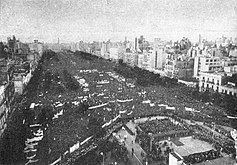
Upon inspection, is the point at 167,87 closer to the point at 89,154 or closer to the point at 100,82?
the point at 100,82

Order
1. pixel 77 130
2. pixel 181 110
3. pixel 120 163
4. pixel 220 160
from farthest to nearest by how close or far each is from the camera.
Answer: pixel 181 110, pixel 77 130, pixel 120 163, pixel 220 160

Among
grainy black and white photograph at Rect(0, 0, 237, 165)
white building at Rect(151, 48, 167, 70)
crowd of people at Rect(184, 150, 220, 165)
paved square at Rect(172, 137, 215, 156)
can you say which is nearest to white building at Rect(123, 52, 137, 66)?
white building at Rect(151, 48, 167, 70)

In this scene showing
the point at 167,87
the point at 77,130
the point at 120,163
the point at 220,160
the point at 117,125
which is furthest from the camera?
the point at 167,87

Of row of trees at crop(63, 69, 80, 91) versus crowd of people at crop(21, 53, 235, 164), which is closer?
crowd of people at crop(21, 53, 235, 164)

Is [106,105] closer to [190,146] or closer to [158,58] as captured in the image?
[190,146]

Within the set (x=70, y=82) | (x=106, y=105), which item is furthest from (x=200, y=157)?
(x=70, y=82)

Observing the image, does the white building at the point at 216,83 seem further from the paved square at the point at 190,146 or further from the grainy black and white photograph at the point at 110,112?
the paved square at the point at 190,146

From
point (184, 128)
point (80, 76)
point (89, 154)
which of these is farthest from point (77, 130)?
point (80, 76)

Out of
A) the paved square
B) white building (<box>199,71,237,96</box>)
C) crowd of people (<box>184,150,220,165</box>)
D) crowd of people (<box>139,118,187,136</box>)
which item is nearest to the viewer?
crowd of people (<box>184,150,220,165</box>)

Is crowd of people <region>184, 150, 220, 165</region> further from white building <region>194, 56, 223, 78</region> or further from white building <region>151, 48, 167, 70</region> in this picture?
white building <region>151, 48, 167, 70</region>

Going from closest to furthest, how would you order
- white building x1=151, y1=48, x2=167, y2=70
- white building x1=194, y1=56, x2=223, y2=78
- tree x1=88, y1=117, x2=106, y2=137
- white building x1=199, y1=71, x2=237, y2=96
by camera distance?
tree x1=88, y1=117, x2=106, y2=137 → white building x1=199, y1=71, x2=237, y2=96 → white building x1=194, y1=56, x2=223, y2=78 → white building x1=151, y1=48, x2=167, y2=70

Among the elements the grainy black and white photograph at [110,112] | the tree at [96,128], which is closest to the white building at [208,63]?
the grainy black and white photograph at [110,112]
